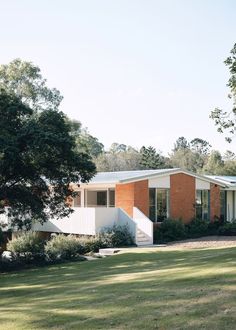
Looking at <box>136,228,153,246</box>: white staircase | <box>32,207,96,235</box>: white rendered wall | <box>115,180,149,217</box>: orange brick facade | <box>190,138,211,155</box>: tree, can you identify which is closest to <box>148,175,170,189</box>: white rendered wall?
<box>115,180,149,217</box>: orange brick facade

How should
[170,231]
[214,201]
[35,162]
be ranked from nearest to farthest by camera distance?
[35,162], [170,231], [214,201]

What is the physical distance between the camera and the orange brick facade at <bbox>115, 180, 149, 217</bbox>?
3061cm

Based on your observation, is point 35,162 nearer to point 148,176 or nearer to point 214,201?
point 148,176

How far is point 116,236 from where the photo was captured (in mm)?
27234

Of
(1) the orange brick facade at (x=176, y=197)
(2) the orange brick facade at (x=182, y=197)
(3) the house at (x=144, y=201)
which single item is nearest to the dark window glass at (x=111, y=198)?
(3) the house at (x=144, y=201)

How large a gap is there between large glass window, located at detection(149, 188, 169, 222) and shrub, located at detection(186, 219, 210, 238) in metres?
1.69

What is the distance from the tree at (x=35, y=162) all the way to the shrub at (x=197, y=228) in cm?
1139

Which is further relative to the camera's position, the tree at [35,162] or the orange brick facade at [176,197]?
the orange brick facade at [176,197]

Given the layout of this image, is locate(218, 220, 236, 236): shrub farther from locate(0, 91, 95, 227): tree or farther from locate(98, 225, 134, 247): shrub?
locate(0, 91, 95, 227): tree

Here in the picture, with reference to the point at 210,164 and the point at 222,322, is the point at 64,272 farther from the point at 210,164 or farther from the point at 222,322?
the point at 210,164

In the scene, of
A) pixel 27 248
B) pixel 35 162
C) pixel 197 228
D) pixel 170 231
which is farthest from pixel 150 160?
pixel 35 162

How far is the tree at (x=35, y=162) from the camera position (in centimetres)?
1931

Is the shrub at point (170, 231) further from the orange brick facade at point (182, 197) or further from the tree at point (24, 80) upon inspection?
the tree at point (24, 80)

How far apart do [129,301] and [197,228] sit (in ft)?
75.2
